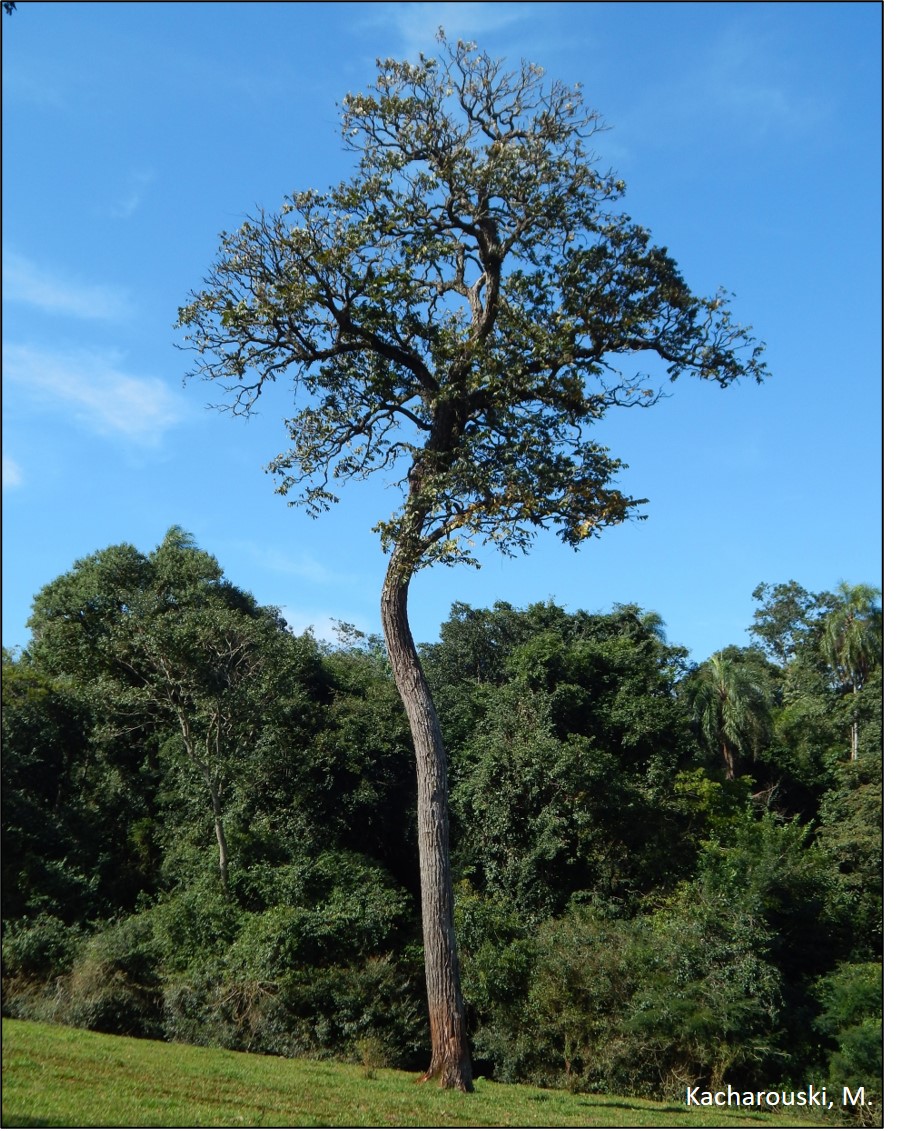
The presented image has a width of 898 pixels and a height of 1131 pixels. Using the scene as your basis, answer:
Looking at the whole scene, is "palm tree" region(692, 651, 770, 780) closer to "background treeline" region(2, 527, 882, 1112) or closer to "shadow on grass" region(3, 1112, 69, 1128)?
"background treeline" region(2, 527, 882, 1112)

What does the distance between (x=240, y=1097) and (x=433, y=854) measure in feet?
11.9

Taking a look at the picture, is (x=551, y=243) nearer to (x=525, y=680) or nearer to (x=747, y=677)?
(x=525, y=680)

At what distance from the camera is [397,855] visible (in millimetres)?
25781

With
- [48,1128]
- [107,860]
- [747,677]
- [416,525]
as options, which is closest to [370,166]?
[416,525]

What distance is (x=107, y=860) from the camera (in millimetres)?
23562

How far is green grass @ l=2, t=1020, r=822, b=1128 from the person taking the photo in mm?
9492

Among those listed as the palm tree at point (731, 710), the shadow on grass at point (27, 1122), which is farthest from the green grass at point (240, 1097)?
the palm tree at point (731, 710)

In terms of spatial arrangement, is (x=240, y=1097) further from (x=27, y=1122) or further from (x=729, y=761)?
(x=729, y=761)

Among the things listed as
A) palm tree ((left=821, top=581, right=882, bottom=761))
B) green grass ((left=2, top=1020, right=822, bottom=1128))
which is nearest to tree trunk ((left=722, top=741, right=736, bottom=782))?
palm tree ((left=821, top=581, right=882, bottom=761))

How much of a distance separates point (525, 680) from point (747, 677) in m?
10.1

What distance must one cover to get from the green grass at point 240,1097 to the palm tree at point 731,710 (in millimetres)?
17298

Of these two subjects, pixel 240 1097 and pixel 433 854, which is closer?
pixel 240 1097

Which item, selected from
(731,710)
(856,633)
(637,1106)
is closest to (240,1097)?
(637,1106)
